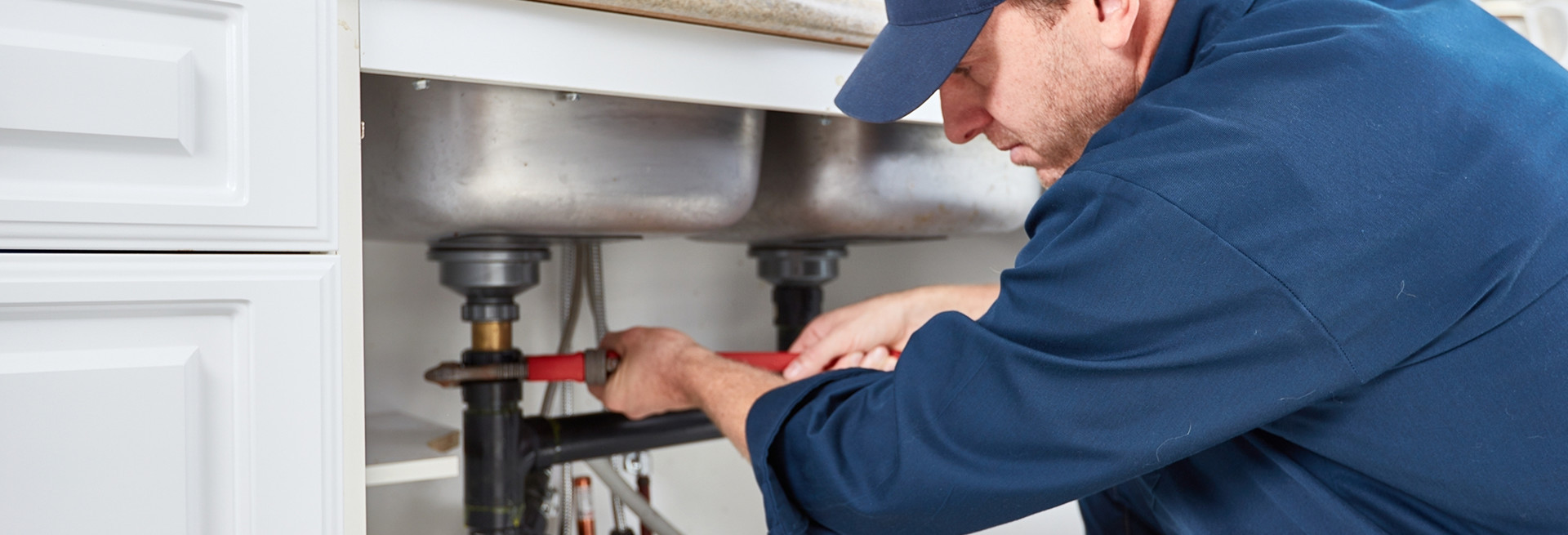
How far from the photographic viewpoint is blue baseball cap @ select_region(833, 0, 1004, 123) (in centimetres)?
58

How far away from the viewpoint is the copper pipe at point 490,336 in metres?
0.93

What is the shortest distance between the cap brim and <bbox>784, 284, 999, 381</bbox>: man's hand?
12.1 inches

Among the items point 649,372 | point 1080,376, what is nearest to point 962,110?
point 1080,376

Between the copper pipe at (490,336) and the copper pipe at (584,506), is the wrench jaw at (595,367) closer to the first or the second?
the copper pipe at (490,336)

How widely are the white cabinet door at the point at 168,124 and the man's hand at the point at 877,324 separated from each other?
0.49 m

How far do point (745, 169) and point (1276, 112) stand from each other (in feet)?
1.59

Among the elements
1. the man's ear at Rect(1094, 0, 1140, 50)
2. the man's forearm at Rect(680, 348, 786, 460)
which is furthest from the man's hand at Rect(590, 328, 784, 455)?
the man's ear at Rect(1094, 0, 1140, 50)

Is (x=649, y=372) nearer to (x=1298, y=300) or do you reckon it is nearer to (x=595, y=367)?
(x=595, y=367)

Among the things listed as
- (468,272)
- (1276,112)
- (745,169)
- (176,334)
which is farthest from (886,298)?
(176,334)

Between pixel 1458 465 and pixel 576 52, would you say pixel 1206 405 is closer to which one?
pixel 1458 465

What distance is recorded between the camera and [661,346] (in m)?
0.89

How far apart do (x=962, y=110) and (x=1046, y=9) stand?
0.11 meters

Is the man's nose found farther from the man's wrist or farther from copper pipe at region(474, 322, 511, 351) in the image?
copper pipe at region(474, 322, 511, 351)

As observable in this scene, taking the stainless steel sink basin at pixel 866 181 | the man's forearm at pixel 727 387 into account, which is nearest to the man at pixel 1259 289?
the man's forearm at pixel 727 387
